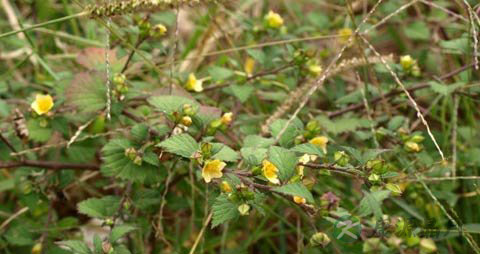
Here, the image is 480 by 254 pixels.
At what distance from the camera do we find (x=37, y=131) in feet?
4.91

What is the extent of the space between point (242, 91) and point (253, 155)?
427 mm

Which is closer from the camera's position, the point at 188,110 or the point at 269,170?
the point at 269,170

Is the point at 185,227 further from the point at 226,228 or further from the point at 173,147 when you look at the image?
the point at 173,147

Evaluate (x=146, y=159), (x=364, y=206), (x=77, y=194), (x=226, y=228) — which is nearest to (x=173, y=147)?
(x=146, y=159)

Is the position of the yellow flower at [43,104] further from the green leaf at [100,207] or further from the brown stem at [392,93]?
the brown stem at [392,93]

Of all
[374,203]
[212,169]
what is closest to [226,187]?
[212,169]

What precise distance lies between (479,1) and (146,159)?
2.94 ft

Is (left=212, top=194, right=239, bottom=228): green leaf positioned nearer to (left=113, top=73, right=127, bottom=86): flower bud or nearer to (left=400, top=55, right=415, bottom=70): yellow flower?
(left=113, top=73, right=127, bottom=86): flower bud

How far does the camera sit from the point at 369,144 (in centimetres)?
163

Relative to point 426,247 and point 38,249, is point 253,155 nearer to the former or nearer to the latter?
point 426,247

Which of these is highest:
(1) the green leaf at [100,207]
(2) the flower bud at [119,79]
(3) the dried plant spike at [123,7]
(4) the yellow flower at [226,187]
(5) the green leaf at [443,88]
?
(3) the dried plant spike at [123,7]

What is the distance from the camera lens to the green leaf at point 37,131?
1.48 metres

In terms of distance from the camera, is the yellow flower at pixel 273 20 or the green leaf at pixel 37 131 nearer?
the green leaf at pixel 37 131

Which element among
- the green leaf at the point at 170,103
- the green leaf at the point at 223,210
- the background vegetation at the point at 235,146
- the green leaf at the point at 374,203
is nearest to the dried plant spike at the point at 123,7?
the background vegetation at the point at 235,146
